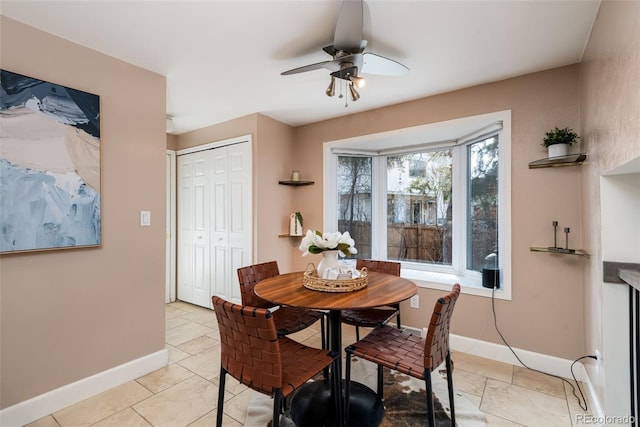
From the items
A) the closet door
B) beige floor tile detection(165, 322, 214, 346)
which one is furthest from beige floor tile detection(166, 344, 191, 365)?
the closet door

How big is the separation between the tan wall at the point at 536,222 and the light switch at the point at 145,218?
2746 millimetres

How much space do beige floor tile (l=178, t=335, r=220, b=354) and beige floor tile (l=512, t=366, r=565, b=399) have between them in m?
2.55

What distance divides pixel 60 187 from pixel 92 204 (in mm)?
203

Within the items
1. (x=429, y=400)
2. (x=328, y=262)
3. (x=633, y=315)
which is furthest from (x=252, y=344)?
(x=633, y=315)

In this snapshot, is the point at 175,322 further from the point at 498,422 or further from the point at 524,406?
the point at 524,406

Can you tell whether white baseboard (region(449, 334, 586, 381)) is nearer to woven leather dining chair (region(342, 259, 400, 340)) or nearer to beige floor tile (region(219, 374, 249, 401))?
woven leather dining chair (region(342, 259, 400, 340))

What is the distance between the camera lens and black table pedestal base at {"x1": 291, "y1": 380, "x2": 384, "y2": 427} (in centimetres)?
171

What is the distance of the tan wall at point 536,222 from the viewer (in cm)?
222

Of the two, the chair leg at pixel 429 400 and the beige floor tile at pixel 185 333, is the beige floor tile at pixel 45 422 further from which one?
the chair leg at pixel 429 400

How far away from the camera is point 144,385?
216cm

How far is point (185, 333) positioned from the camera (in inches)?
122

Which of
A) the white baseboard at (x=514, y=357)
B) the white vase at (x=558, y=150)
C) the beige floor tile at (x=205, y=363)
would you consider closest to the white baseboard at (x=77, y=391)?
the beige floor tile at (x=205, y=363)

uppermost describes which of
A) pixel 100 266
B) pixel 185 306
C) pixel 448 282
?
pixel 100 266

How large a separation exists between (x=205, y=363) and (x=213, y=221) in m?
1.80
